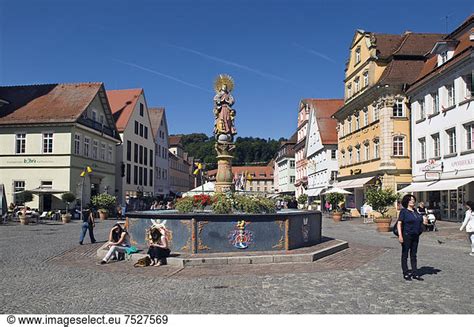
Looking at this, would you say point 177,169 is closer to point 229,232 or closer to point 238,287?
point 229,232

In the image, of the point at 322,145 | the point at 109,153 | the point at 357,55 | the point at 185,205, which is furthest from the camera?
the point at 322,145

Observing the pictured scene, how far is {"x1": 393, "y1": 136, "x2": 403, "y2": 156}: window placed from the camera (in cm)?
3634

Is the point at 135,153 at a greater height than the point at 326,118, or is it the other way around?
the point at 326,118

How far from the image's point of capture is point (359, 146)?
140 ft

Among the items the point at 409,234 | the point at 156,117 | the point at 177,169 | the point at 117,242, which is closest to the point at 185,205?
the point at 117,242

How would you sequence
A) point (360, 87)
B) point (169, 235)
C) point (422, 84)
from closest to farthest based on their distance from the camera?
point (169, 235), point (422, 84), point (360, 87)

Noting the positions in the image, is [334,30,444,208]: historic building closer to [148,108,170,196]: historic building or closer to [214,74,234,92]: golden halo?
[214,74,234,92]: golden halo

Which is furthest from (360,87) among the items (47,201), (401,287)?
(401,287)

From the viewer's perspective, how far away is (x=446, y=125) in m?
29.3

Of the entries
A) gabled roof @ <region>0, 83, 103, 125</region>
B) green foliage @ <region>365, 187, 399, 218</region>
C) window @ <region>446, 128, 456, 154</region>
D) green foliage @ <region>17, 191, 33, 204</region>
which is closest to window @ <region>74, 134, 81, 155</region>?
gabled roof @ <region>0, 83, 103, 125</region>

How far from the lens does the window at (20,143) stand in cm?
3916

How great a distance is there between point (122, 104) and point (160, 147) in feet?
47.9

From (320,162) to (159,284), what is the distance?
5116 centimetres

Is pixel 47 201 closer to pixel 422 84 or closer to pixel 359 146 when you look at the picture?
pixel 359 146
